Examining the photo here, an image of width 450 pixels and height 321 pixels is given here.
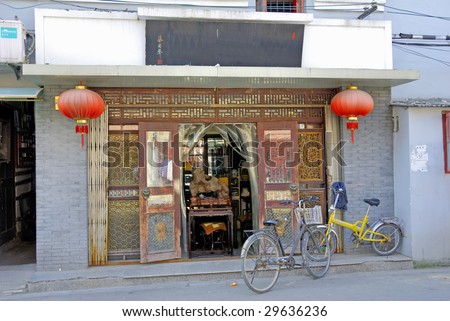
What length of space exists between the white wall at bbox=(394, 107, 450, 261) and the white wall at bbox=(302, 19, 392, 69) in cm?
123

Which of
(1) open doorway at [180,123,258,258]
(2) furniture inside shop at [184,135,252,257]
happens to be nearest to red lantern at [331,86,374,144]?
(1) open doorway at [180,123,258,258]

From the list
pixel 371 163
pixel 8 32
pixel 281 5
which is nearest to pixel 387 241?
pixel 371 163

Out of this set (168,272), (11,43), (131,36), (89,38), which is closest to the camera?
(11,43)

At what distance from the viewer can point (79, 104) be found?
21.5 ft

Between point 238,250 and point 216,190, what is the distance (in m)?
1.33

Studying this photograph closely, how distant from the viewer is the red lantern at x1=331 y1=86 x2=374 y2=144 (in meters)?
7.28

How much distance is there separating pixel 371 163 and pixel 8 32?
694cm

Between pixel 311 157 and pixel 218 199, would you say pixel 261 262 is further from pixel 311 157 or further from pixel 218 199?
pixel 311 157

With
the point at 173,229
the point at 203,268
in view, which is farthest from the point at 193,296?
the point at 173,229

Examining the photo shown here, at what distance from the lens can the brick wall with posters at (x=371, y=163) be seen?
8.04 m

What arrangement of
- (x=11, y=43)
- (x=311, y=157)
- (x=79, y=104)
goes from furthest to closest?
(x=311, y=157) → (x=11, y=43) → (x=79, y=104)

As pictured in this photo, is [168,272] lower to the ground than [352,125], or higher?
lower

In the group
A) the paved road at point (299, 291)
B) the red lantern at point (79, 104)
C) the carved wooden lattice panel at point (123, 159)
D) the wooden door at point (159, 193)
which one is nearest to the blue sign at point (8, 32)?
the red lantern at point (79, 104)

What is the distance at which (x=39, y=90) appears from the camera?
7.06 m
